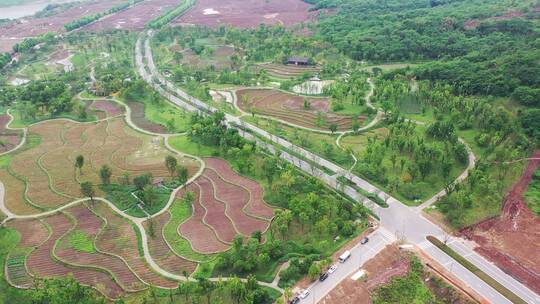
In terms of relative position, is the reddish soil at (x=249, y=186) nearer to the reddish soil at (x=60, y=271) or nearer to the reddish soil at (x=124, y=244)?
the reddish soil at (x=124, y=244)

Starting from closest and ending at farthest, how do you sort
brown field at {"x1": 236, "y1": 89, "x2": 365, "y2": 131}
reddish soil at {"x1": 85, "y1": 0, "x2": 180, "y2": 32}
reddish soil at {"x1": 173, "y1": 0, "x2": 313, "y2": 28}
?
1. brown field at {"x1": 236, "y1": 89, "x2": 365, "y2": 131}
2. reddish soil at {"x1": 85, "y1": 0, "x2": 180, "y2": 32}
3. reddish soil at {"x1": 173, "y1": 0, "x2": 313, "y2": 28}

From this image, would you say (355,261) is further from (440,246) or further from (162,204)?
(162,204)

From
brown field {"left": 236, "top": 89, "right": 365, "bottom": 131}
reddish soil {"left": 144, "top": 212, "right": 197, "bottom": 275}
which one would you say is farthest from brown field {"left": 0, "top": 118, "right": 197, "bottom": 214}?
brown field {"left": 236, "top": 89, "right": 365, "bottom": 131}

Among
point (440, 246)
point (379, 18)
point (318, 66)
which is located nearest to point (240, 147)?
point (440, 246)

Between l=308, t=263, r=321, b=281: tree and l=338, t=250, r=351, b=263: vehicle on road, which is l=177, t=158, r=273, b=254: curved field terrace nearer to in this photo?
l=308, t=263, r=321, b=281: tree

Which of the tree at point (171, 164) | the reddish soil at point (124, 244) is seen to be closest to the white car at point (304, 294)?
the reddish soil at point (124, 244)
